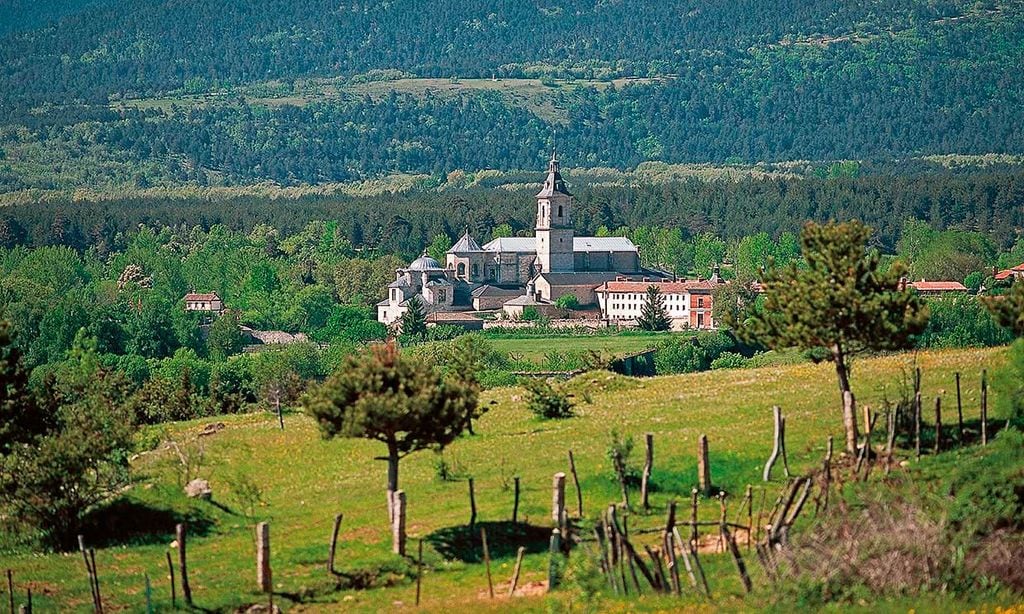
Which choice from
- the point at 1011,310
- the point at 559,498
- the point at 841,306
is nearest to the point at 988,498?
the point at 559,498

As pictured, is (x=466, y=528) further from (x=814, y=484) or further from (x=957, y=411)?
(x=957, y=411)

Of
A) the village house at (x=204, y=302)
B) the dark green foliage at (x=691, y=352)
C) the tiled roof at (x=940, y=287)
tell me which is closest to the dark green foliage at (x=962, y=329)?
the dark green foliage at (x=691, y=352)

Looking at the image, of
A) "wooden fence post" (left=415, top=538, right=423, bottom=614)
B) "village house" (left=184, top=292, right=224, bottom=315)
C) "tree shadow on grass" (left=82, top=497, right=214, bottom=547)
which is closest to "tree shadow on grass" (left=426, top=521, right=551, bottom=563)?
"wooden fence post" (left=415, top=538, right=423, bottom=614)

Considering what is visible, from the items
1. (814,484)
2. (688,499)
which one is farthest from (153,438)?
(814,484)

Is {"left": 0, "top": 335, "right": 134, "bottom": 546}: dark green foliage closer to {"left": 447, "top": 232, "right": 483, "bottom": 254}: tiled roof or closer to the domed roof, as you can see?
the domed roof

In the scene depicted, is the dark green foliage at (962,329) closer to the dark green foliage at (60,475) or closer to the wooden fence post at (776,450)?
the wooden fence post at (776,450)

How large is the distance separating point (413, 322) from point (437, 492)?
3847 inches

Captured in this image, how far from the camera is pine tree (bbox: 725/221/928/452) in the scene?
38.0m

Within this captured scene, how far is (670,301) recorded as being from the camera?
14800 cm

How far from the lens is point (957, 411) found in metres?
40.5

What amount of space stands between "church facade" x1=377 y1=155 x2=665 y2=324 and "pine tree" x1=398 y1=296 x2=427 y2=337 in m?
12.1

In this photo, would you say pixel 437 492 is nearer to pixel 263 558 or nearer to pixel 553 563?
pixel 263 558

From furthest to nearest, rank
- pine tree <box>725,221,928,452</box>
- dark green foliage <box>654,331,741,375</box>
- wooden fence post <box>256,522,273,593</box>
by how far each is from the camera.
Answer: dark green foliage <box>654,331,741,375</box> < pine tree <box>725,221,928,452</box> < wooden fence post <box>256,522,273,593</box>

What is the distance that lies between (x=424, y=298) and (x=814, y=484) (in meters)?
126
